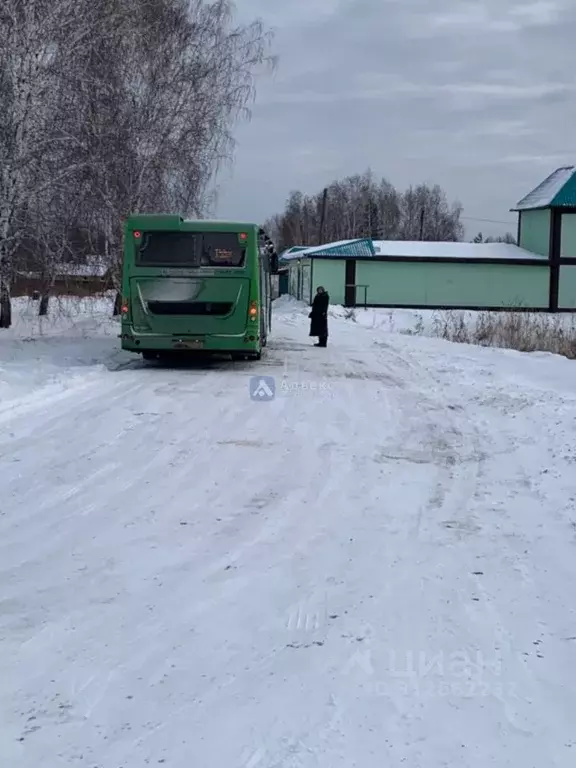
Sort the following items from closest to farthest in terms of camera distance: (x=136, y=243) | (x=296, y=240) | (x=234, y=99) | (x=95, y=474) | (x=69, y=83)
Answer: (x=95, y=474) < (x=136, y=243) < (x=69, y=83) < (x=234, y=99) < (x=296, y=240)

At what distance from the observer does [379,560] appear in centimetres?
635

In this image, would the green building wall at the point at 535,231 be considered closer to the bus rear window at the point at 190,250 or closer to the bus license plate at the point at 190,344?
the bus rear window at the point at 190,250

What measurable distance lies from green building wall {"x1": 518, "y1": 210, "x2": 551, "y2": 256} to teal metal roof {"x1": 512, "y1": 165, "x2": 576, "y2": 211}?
1.56 feet

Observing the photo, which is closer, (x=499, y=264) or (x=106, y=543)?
(x=106, y=543)

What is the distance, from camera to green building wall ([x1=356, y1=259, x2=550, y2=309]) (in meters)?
49.0

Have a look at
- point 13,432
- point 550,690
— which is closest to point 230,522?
point 550,690

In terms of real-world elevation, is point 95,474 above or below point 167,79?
below

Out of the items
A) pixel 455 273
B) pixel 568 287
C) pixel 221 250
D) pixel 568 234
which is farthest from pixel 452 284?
pixel 221 250

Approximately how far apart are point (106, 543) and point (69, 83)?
17159 mm

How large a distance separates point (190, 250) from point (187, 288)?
2.45 ft

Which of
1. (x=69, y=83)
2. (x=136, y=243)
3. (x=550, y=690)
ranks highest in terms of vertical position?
(x=69, y=83)

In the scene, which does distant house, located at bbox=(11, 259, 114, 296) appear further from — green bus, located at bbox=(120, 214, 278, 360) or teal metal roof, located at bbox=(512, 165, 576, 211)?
teal metal roof, located at bbox=(512, 165, 576, 211)

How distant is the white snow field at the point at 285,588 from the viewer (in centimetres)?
400

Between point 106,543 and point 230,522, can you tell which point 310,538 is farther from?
point 106,543
